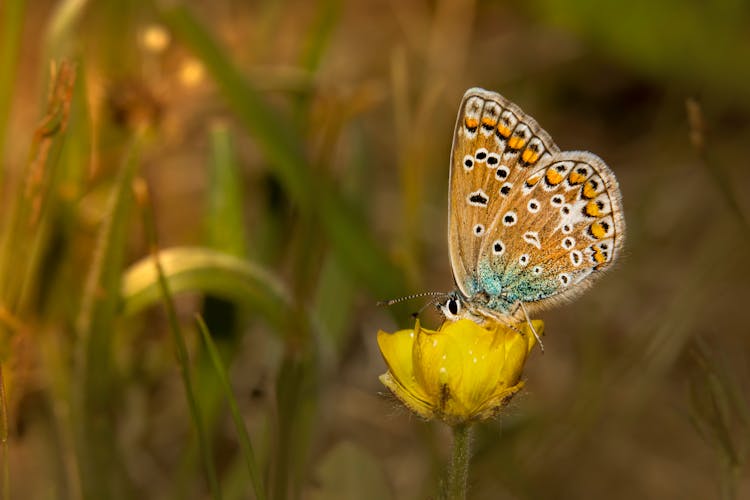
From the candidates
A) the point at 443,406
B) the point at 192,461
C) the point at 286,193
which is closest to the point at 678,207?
the point at 286,193

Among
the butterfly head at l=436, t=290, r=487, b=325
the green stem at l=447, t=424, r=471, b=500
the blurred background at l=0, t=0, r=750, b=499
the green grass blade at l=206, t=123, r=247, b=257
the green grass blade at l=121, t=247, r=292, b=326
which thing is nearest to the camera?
the green stem at l=447, t=424, r=471, b=500

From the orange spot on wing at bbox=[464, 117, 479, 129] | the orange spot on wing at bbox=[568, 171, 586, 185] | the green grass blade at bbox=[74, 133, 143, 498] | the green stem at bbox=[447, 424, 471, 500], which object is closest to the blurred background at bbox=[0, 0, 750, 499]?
the green grass blade at bbox=[74, 133, 143, 498]

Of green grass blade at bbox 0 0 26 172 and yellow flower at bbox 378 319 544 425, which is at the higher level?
green grass blade at bbox 0 0 26 172

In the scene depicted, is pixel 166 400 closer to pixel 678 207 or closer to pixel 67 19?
pixel 67 19

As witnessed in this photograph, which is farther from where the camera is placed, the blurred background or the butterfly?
the blurred background

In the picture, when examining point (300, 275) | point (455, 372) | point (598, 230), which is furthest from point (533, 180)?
point (300, 275)

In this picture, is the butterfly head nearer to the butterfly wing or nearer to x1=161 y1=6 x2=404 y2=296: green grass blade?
the butterfly wing

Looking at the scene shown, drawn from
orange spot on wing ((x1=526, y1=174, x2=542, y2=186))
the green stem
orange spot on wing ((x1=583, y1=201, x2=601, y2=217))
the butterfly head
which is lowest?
the green stem

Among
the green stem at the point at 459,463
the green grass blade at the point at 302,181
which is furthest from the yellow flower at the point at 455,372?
the green grass blade at the point at 302,181

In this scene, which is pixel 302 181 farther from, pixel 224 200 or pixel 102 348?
pixel 102 348
